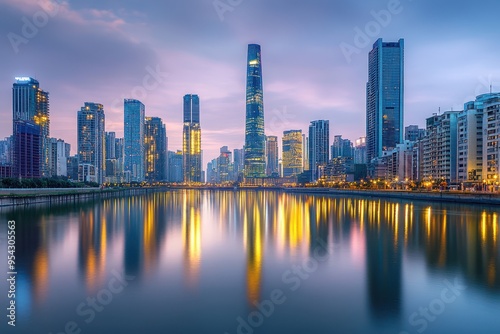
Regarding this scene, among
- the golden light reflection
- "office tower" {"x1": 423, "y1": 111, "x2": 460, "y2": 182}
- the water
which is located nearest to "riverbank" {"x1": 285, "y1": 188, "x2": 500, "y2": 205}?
"office tower" {"x1": 423, "y1": 111, "x2": 460, "y2": 182}

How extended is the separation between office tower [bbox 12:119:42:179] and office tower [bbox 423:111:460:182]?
178268 millimetres

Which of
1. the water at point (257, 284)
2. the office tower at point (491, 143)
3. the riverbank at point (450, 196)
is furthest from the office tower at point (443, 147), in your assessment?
the water at point (257, 284)

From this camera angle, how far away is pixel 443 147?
101 metres

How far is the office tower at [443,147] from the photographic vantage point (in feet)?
322

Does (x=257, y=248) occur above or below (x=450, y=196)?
above

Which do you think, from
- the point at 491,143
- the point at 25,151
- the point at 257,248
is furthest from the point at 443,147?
the point at 25,151

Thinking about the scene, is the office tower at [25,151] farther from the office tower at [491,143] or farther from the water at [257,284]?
the office tower at [491,143]

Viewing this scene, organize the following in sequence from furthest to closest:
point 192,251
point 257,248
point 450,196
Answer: point 450,196 → point 257,248 → point 192,251

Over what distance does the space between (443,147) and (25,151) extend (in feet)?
604

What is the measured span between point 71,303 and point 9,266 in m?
8.17

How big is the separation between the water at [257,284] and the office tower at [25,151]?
172m

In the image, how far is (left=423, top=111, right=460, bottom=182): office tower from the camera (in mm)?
98125

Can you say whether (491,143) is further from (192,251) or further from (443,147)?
(192,251)

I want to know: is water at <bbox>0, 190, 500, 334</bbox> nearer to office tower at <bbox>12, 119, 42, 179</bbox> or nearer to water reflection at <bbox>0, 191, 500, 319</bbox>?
water reflection at <bbox>0, 191, 500, 319</bbox>
